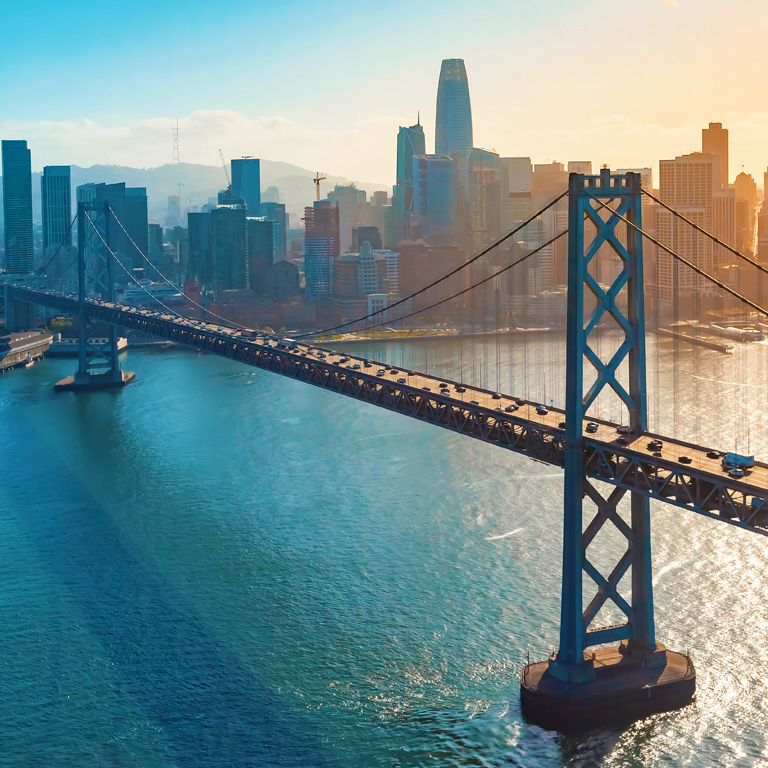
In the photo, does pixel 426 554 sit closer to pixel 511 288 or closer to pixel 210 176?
pixel 511 288

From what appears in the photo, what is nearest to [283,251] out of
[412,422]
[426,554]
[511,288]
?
[511,288]

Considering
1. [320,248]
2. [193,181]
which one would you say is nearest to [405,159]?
[320,248]

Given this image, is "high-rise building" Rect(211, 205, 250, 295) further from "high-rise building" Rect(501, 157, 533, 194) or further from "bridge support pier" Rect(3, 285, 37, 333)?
"high-rise building" Rect(501, 157, 533, 194)

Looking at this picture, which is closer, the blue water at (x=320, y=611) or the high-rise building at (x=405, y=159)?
the blue water at (x=320, y=611)

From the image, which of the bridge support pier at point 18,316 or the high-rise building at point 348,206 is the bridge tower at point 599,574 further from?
the high-rise building at point 348,206

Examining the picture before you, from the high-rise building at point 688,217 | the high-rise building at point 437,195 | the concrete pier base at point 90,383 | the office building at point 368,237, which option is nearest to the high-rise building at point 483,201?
the high-rise building at point 437,195

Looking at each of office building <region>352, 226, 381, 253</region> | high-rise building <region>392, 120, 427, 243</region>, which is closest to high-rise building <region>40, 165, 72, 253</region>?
office building <region>352, 226, 381, 253</region>
